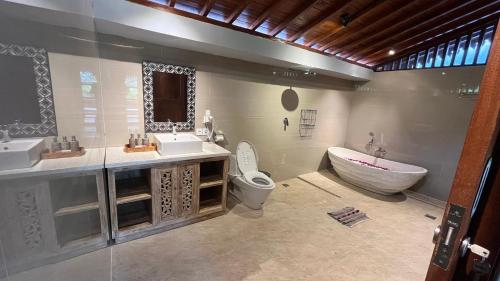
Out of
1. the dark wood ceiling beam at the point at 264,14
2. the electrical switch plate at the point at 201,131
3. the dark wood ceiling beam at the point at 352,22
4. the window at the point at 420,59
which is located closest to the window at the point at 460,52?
the window at the point at 420,59

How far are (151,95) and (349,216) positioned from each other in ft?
10.5

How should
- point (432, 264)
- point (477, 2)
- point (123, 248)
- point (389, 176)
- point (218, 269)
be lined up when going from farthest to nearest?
point (389, 176) < point (477, 2) < point (123, 248) < point (218, 269) < point (432, 264)

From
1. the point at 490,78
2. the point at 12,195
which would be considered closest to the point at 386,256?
the point at 490,78

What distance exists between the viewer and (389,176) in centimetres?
345

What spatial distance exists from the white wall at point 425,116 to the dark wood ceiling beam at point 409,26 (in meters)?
0.99

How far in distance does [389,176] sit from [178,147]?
3.41 metres

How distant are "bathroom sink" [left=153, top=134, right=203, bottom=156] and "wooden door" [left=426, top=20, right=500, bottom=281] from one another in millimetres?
2217

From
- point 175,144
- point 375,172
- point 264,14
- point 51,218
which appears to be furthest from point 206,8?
point 375,172

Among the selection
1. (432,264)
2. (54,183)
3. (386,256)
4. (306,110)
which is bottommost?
(386,256)

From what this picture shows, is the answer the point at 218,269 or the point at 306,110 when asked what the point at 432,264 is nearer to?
the point at 218,269

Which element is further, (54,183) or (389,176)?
(389,176)

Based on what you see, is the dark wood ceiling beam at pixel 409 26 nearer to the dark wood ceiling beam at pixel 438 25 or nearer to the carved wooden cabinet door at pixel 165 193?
the dark wood ceiling beam at pixel 438 25

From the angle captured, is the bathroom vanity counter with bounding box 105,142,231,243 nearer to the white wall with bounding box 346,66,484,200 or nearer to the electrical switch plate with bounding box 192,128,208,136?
the electrical switch plate with bounding box 192,128,208,136

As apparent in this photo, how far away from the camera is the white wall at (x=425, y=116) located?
11.0 ft
